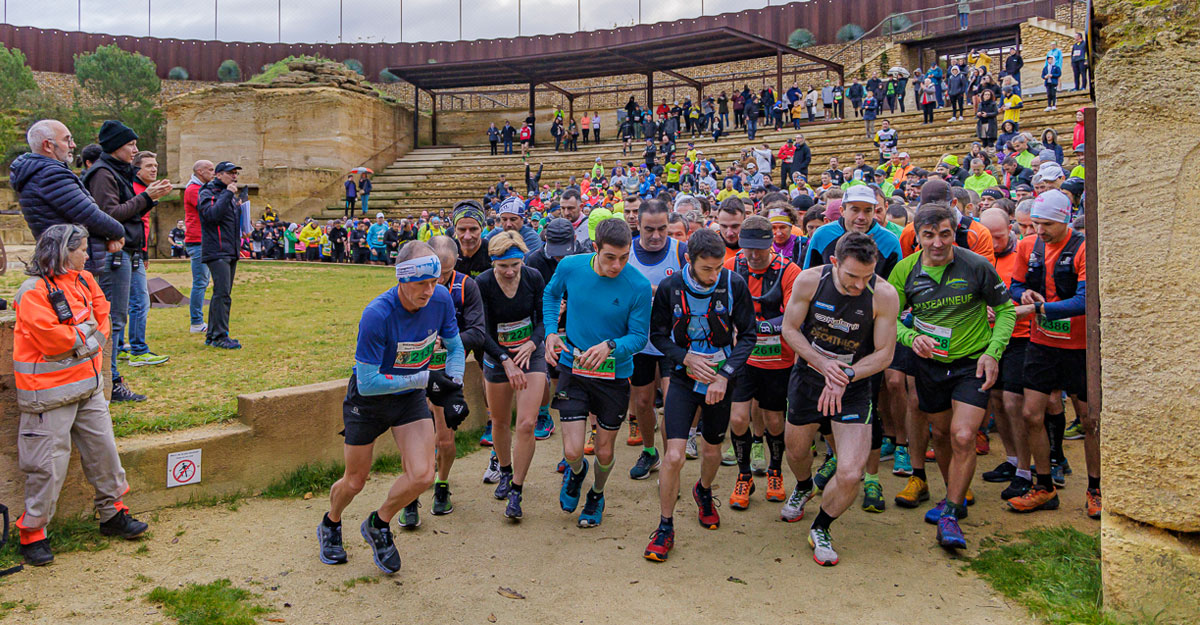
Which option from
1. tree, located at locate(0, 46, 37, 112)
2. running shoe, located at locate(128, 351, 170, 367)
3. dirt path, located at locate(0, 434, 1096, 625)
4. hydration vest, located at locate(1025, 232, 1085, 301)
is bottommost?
dirt path, located at locate(0, 434, 1096, 625)

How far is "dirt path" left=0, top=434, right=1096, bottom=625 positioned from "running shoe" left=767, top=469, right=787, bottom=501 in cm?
10

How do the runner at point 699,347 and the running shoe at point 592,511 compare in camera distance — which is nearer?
the runner at point 699,347

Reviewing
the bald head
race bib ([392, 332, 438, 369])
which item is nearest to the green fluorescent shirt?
race bib ([392, 332, 438, 369])

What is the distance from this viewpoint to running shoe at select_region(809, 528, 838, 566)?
471 centimetres

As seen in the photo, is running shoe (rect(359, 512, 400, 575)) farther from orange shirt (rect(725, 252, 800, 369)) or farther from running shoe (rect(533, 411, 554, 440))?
running shoe (rect(533, 411, 554, 440))

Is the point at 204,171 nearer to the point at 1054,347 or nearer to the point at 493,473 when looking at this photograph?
the point at 493,473

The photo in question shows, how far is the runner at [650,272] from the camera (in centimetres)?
568

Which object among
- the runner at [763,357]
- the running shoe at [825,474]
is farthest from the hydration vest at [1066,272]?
the running shoe at [825,474]

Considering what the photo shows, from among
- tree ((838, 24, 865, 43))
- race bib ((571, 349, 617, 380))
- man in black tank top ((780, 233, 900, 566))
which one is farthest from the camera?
tree ((838, 24, 865, 43))

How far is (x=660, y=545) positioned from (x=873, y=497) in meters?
1.78

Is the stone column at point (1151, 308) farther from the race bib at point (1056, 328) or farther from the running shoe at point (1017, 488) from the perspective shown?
the running shoe at point (1017, 488)

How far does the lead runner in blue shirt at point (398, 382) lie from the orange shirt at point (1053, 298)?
3.99 meters

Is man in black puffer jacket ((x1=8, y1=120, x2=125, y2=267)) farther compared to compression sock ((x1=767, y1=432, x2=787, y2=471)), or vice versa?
compression sock ((x1=767, y1=432, x2=787, y2=471))

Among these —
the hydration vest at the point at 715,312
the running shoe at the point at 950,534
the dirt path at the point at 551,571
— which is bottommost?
the dirt path at the point at 551,571
